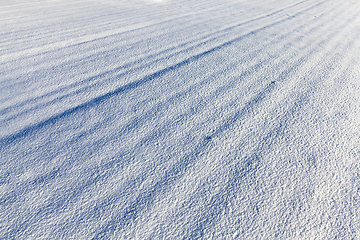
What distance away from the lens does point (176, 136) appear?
167 cm

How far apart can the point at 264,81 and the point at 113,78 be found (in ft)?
4.16

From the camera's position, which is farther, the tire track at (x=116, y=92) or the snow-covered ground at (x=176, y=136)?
the tire track at (x=116, y=92)

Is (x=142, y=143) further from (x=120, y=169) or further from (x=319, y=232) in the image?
(x=319, y=232)

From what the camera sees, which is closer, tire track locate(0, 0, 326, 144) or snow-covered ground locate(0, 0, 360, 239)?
snow-covered ground locate(0, 0, 360, 239)

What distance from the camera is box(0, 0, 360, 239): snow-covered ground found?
1182mm

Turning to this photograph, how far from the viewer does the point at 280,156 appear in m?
1.52

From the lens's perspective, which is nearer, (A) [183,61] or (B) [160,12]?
(A) [183,61]

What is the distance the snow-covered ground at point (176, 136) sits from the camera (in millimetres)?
1182

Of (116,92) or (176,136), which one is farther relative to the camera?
(116,92)

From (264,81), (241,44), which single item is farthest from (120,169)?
(241,44)

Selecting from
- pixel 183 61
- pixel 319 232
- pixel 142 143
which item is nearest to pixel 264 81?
pixel 183 61

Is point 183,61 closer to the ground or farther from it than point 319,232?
farther from it

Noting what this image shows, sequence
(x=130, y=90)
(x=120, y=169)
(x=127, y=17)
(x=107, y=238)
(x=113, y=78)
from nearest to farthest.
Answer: (x=107, y=238)
(x=120, y=169)
(x=130, y=90)
(x=113, y=78)
(x=127, y=17)

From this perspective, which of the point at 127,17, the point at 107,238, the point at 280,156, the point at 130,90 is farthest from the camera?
the point at 127,17
